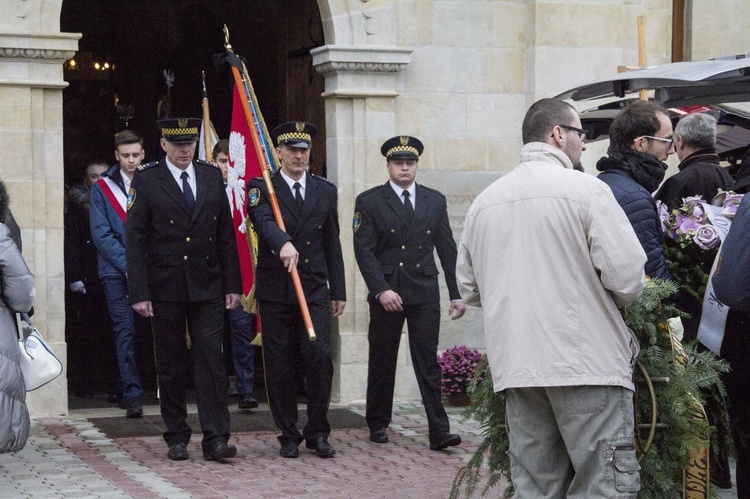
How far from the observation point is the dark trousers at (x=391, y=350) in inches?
340

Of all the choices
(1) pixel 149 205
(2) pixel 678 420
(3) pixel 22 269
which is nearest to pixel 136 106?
(1) pixel 149 205

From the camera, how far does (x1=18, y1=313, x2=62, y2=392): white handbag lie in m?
7.45

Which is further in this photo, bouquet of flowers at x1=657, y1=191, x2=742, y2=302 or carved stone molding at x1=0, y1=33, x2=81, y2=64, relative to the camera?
carved stone molding at x1=0, y1=33, x2=81, y2=64

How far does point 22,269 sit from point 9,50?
9.44 feet

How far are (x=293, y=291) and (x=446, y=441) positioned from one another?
53.9 inches

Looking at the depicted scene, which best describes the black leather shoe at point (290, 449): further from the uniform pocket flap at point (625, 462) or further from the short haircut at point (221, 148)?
the uniform pocket flap at point (625, 462)

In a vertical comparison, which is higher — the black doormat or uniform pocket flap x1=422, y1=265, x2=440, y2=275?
uniform pocket flap x1=422, y1=265, x2=440, y2=275

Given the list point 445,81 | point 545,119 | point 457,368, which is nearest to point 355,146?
point 445,81

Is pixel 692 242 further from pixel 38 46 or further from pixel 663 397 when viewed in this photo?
pixel 38 46

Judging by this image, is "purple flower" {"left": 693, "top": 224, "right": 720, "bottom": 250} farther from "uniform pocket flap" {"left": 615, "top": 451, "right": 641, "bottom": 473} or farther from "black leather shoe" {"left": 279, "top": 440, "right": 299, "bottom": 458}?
"black leather shoe" {"left": 279, "top": 440, "right": 299, "bottom": 458}

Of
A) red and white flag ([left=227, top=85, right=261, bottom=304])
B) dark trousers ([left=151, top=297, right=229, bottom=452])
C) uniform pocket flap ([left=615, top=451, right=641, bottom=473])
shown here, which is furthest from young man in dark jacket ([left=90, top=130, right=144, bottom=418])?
uniform pocket flap ([left=615, top=451, right=641, bottom=473])

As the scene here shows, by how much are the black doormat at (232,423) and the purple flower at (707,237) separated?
356 cm

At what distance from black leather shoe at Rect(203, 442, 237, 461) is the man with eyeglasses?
3075 mm

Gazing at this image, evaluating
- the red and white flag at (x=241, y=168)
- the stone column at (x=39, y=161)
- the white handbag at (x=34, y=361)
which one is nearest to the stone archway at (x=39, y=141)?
the stone column at (x=39, y=161)
